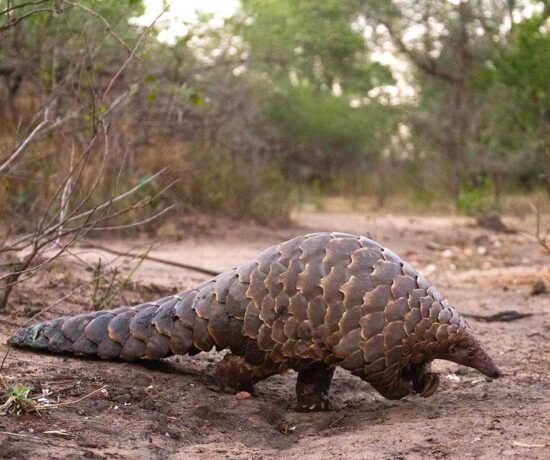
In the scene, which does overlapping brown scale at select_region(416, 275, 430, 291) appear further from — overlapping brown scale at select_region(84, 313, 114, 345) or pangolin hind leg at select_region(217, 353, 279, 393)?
overlapping brown scale at select_region(84, 313, 114, 345)

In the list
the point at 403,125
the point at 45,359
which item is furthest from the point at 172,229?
the point at 403,125

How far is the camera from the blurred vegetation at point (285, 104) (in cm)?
714

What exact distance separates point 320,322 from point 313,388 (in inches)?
14.8

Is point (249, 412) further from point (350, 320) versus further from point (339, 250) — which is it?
point (339, 250)

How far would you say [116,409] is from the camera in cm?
343

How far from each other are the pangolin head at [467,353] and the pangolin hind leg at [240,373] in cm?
68

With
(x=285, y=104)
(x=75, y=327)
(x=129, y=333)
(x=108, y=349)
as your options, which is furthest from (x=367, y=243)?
(x=285, y=104)

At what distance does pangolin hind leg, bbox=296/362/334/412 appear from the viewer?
3725mm

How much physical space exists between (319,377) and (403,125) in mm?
20899

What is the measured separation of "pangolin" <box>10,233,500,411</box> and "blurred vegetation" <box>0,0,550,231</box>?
41.3 inches

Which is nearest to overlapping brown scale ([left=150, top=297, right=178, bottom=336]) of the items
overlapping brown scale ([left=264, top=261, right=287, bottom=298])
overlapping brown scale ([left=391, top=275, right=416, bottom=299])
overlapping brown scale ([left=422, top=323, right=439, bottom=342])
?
overlapping brown scale ([left=264, top=261, right=287, bottom=298])

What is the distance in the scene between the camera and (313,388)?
147 inches

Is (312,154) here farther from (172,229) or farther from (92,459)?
(92,459)

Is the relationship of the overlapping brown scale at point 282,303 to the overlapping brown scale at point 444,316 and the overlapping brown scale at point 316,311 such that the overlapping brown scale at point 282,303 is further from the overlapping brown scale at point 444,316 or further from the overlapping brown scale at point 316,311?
the overlapping brown scale at point 444,316
